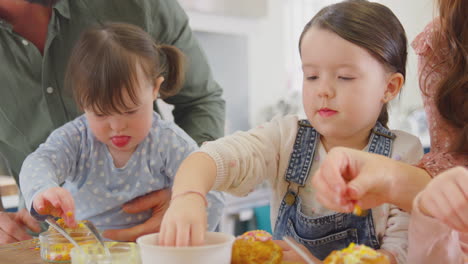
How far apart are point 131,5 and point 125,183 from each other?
504mm

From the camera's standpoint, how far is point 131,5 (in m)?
1.42

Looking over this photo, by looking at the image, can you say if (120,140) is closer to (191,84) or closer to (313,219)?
(191,84)

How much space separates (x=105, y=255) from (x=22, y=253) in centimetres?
25

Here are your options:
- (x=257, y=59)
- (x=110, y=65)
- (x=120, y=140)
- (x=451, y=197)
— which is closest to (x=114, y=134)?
(x=120, y=140)

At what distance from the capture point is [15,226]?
136 centimetres

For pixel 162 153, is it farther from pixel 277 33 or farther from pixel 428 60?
pixel 277 33

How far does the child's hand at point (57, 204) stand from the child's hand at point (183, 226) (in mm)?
323

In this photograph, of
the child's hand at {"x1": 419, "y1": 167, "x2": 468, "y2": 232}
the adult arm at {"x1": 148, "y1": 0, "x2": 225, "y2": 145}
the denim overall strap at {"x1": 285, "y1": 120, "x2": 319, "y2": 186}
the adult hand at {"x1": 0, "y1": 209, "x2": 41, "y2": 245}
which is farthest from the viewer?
the adult arm at {"x1": 148, "y1": 0, "x2": 225, "y2": 145}

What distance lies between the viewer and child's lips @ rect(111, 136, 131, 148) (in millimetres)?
1275

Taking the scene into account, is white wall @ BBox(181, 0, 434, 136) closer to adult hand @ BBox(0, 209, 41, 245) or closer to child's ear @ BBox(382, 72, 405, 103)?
adult hand @ BBox(0, 209, 41, 245)

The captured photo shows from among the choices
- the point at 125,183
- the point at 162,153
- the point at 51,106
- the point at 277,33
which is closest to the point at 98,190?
the point at 125,183

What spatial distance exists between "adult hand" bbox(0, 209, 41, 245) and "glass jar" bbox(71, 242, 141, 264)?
55cm

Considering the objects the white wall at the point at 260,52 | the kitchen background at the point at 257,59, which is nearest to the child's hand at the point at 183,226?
the kitchen background at the point at 257,59

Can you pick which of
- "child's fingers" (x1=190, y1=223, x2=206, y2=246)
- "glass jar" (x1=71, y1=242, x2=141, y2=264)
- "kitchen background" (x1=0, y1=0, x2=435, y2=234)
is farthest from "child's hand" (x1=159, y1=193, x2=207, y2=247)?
"kitchen background" (x1=0, y1=0, x2=435, y2=234)
